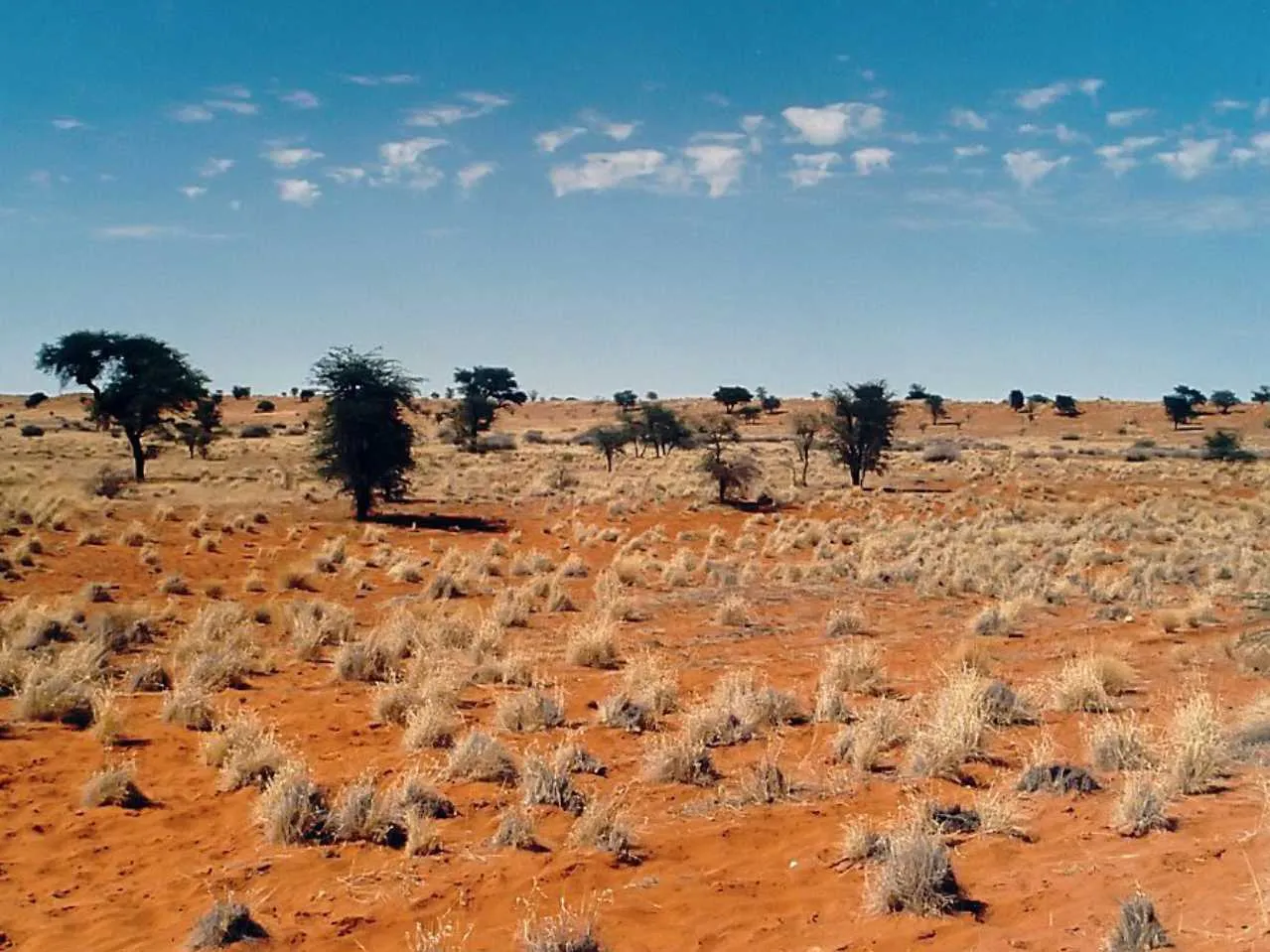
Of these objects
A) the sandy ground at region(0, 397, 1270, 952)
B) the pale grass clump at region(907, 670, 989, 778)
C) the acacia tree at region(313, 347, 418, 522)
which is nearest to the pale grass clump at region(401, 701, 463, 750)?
the sandy ground at region(0, 397, 1270, 952)

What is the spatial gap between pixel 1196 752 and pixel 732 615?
9.56 meters

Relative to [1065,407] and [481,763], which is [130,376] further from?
[1065,407]

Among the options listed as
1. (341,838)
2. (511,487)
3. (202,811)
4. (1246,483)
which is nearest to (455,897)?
(341,838)

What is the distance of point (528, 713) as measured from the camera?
1034cm

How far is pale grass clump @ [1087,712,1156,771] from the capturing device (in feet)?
26.4

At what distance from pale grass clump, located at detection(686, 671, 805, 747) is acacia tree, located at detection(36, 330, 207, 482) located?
1515 inches

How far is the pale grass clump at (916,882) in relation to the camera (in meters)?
5.84

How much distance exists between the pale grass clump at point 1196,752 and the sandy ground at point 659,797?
186 millimetres

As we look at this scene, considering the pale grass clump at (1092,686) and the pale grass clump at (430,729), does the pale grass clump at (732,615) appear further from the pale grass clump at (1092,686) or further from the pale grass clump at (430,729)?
the pale grass clump at (430,729)

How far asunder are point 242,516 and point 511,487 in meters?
17.5

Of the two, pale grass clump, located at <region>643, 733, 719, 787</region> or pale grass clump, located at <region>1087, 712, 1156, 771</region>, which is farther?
pale grass clump, located at <region>643, 733, 719, 787</region>

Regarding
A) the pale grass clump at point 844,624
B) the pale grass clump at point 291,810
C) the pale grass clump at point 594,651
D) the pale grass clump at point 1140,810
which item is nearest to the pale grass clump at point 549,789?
the pale grass clump at point 291,810

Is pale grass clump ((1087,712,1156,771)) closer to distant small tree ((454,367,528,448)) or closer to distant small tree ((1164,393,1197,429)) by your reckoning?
distant small tree ((454,367,528,448))

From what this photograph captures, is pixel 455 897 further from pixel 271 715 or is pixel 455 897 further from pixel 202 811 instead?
pixel 271 715
